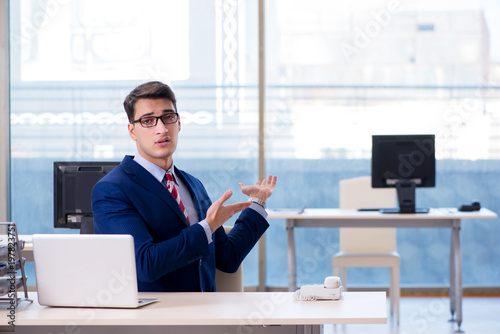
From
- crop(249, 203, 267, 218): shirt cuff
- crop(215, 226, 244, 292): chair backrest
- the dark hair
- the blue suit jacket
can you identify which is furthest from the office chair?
the dark hair

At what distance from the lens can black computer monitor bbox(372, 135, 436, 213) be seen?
4664mm

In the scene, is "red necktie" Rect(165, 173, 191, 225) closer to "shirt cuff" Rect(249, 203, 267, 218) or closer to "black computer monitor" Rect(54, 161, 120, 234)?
"shirt cuff" Rect(249, 203, 267, 218)

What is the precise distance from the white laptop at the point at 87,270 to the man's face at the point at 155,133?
0.50 meters

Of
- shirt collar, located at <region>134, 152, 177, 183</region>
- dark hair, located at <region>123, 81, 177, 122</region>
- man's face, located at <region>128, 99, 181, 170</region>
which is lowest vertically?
shirt collar, located at <region>134, 152, 177, 183</region>

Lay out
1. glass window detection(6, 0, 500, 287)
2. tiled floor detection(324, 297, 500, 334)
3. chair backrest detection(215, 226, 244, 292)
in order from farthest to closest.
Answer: glass window detection(6, 0, 500, 287) → tiled floor detection(324, 297, 500, 334) → chair backrest detection(215, 226, 244, 292)

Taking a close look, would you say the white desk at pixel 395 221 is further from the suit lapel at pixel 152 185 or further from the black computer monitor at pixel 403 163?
the suit lapel at pixel 152 185

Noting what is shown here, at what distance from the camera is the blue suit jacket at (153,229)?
208cm

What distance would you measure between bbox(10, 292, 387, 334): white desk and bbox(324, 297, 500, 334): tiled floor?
2.38 metres

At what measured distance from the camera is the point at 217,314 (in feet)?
6.16

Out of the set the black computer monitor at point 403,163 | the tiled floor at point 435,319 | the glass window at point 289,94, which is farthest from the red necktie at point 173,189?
the glass window at point 289,94

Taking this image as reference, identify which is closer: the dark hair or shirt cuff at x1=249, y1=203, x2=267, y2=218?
the dark hair

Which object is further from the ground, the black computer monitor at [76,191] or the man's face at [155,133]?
the man's face at [155,133]

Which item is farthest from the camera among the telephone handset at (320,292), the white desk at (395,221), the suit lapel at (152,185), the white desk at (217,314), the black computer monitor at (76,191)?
the white desk at (395,221)

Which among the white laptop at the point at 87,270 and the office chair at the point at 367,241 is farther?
the office chair at the point at 367,241
